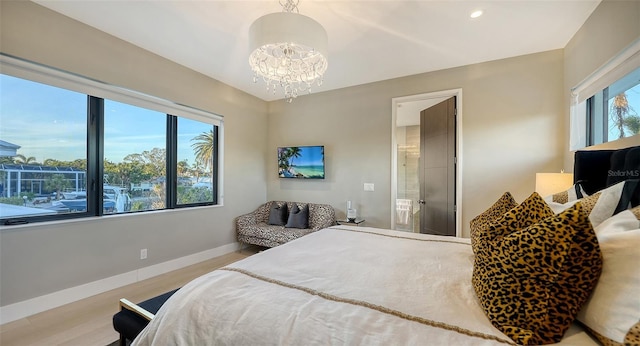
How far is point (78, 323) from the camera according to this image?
6.52ft

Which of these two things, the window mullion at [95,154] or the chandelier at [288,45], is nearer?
the chandelier at [288,45]

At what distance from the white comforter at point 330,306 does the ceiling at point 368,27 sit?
6.88ft

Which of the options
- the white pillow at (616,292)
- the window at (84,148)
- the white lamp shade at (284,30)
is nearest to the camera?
the white pillow at (616,292)

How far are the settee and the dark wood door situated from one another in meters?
1.52

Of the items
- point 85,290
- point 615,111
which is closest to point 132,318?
point 85,290

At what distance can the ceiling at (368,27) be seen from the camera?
80.3 inches

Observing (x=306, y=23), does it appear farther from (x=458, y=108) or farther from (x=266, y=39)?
(x=458, y=108)

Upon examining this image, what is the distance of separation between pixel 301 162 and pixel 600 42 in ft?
12.1

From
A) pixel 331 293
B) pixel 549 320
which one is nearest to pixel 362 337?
pixel 331 293

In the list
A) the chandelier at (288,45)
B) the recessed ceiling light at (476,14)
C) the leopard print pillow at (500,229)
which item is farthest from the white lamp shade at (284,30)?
the leopard print pillow at (500,229)

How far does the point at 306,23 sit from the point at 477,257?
183cm

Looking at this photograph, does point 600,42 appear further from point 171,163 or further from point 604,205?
point 171,163

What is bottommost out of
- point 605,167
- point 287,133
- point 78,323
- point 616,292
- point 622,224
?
point 78,323

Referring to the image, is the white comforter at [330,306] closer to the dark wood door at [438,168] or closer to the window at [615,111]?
the window at [615,111]
